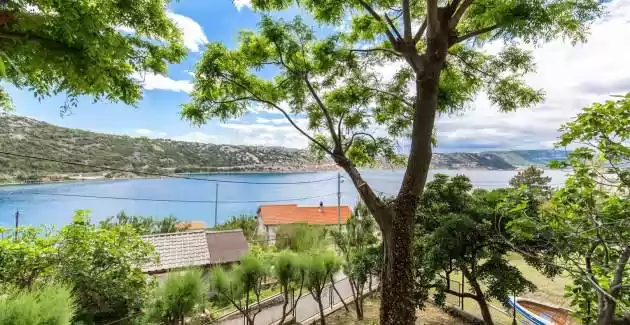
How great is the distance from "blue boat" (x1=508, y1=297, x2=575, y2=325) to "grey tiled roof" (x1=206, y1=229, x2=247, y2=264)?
11.0m

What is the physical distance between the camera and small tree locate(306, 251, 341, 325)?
7586mm

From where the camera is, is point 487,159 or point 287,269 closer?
point 287,269

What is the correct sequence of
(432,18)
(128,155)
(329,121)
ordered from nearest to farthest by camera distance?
(432,18)
(329,121)
(128,155)

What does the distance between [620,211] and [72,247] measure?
710cm

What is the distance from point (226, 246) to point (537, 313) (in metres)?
12.5

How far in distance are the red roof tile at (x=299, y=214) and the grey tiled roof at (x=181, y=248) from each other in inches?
516

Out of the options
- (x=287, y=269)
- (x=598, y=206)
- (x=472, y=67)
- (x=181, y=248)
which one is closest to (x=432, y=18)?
(x=472, y=67)

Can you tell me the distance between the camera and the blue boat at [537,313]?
7.20 metres

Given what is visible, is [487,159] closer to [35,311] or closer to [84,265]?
[84,265]

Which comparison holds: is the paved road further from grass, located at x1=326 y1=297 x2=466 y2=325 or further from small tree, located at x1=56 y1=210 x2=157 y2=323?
small tree, located at x1=56 y1=210 x2=157 y2=323

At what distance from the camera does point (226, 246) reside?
1606cm

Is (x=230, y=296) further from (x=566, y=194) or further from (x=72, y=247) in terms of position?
(x=566, y=194)

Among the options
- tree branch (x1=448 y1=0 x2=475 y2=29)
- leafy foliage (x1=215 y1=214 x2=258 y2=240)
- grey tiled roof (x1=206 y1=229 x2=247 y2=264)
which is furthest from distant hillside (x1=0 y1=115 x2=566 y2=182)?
tree branch (x1=448 y1=0 x2=475 y2=29)

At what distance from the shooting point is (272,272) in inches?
287
